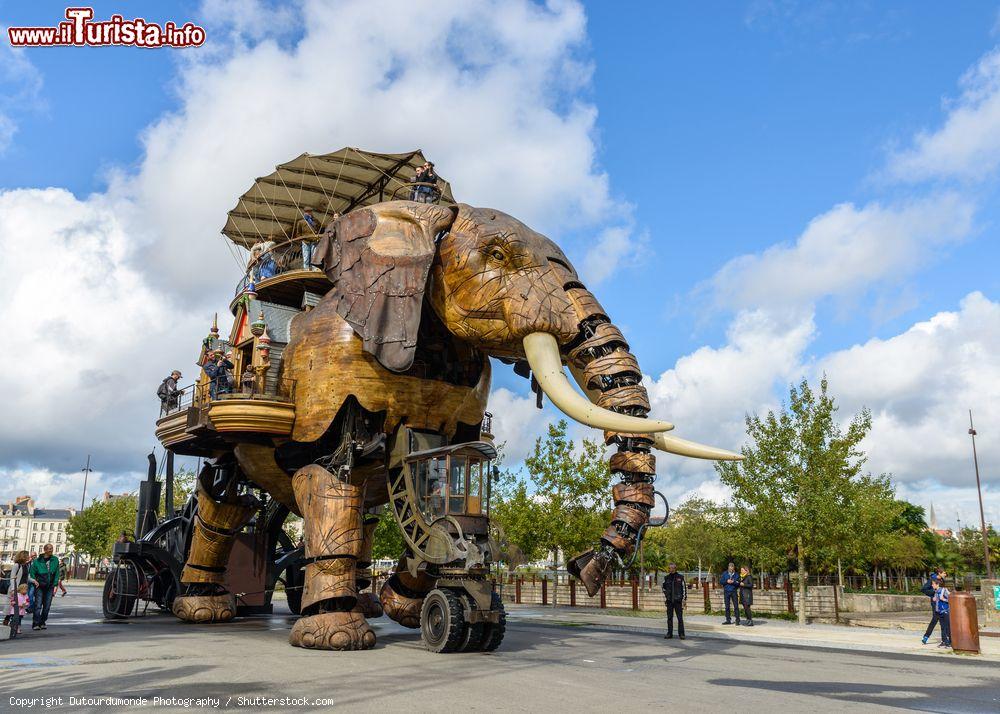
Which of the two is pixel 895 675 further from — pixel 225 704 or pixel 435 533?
pixel 225 704

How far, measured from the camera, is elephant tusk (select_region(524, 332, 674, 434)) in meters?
10.3

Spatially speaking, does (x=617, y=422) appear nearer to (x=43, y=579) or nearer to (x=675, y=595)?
(x=675, y=595)

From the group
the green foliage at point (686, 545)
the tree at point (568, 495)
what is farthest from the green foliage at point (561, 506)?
the green foliage at point (686, 545)

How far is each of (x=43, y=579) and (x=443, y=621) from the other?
808cm

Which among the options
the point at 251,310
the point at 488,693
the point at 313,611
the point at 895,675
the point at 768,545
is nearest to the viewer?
the point at 488,693

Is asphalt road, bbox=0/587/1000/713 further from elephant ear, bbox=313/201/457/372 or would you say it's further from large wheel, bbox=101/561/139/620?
elephant ear, bbox=313/201/457/372

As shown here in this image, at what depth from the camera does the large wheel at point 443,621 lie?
11.2 meters

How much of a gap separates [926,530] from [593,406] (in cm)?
5944

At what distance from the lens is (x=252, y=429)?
13.2 meters

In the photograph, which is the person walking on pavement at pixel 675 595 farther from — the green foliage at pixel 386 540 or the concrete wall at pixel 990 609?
the green foliage at pixel 386 540

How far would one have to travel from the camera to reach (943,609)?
14.8 m

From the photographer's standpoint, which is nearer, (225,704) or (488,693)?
(225,704)

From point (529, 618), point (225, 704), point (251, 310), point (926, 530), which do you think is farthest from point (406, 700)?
point (926, 530)

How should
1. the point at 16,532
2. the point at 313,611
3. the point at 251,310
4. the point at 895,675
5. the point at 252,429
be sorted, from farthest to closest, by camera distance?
the point at 16,532
the point at 251,310
the point at 252,429
the point at 313,611
the point at 895,675
